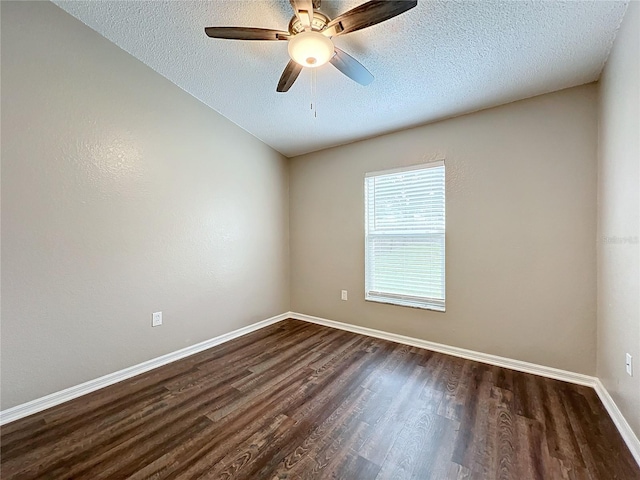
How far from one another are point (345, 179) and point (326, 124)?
2.40ft

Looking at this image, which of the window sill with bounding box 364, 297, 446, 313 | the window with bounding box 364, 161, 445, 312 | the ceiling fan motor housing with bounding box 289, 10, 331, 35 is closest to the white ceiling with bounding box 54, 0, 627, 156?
the ceiling fan motor housing with bounding box 289, 10, 331, 35

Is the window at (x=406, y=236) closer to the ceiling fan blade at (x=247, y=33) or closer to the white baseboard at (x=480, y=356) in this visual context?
the white baseboard at (x=480, y=356)

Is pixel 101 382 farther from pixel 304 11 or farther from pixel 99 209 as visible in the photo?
pixel 304 11

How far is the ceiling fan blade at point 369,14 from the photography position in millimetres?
1299

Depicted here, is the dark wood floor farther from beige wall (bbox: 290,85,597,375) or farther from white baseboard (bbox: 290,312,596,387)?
beige wall (bbox: 290,85,597,375)

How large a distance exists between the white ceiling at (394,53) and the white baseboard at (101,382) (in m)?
2.61

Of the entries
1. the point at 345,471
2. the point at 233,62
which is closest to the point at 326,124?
the point at 233,62

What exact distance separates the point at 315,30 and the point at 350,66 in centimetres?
32

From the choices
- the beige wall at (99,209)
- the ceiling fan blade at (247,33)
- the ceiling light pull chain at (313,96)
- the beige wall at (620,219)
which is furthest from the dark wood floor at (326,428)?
the ceiling light pull chain at (313,96)

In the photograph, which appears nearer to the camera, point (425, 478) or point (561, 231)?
point (425, 478)

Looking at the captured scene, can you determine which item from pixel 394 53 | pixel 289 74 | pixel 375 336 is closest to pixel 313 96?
pixel 289 74

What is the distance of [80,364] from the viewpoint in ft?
6.79

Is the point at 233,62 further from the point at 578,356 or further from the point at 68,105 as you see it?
the point at 578,356

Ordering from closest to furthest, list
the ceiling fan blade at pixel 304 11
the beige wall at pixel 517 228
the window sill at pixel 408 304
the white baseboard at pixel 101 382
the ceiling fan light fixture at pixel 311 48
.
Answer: the ceiling fan blade at pixel 304 11 < the ceiling fan light fixture at pixel 311 48 < the white baseboard at pixel 101 382 < the beige wall at pixel 517 228 < the window sill at pixel 408 304
